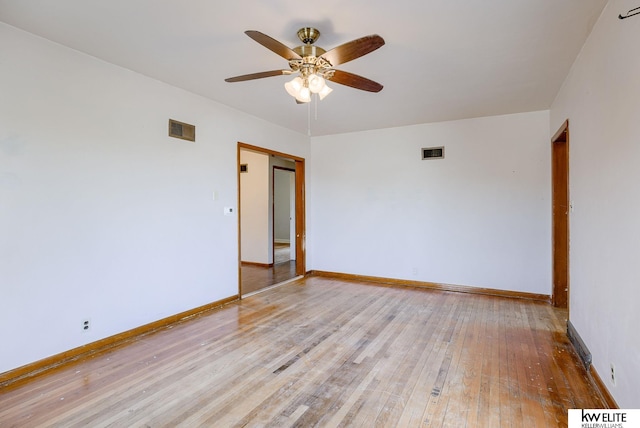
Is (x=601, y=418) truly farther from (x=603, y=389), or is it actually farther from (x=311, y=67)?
(x=311, y=67)

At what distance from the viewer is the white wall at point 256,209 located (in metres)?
6.51

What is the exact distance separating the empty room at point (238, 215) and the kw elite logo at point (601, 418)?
4cm

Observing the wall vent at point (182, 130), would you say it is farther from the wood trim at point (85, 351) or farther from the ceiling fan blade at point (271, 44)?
the wood trim at point (85, 351)

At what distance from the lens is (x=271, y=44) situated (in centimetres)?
196

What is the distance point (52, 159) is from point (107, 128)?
54 centimetres

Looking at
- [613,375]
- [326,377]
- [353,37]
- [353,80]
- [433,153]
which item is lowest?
[326,377]

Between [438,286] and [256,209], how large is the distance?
12.5 feet

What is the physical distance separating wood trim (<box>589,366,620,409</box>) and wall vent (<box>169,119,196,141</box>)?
422 centimetres

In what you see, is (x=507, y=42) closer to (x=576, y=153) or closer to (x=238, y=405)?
(x=576, y=153)

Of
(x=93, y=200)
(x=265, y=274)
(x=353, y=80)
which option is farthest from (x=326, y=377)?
(x=265, y=274)

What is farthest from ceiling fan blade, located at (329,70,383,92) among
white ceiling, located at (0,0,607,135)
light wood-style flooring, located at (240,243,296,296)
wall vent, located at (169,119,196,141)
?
light wood-style flooring, located at (240,243,296,296)

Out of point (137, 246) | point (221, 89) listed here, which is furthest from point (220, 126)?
point (137, 246)

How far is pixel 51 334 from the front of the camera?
8.34 feet

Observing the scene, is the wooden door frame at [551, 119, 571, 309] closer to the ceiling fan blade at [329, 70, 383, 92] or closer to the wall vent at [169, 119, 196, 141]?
the ceiling fan blade at [329, 70, 383, 92]
